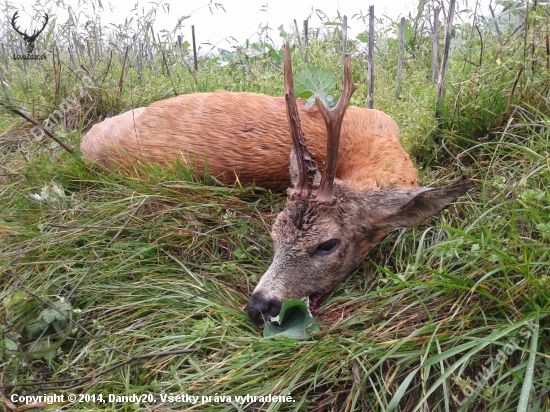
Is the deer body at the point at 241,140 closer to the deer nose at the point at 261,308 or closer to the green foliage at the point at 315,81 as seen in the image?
the green foliage at the point at 315,81

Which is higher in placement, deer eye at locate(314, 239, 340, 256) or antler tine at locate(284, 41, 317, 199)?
antler tine at locate(284, 41, 317, 199)

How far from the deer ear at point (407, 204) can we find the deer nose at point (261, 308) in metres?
0.77

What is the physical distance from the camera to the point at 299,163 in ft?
9.48

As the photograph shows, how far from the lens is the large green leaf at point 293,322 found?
8.10ft

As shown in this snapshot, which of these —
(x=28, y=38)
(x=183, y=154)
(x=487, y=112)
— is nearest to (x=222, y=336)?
(x=183, y=154)

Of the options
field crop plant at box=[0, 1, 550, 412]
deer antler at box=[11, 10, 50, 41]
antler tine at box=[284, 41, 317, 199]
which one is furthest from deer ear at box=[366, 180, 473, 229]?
deer antler at box=[11, 10, 50, 41]

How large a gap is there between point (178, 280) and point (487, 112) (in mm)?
2309

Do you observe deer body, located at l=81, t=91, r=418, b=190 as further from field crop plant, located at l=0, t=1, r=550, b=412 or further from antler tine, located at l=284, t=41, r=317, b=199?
antler tine, located at l=284, t=41, r=317, b=199

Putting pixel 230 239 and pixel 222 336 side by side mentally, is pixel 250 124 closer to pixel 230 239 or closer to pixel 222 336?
pixel 230 239

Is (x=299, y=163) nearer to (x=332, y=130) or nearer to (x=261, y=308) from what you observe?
(x=332, y=130)

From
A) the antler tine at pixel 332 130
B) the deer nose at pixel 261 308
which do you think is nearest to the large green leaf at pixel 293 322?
the deer nose at pixel 261 308

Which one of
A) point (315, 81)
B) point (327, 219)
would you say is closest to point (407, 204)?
point (327, 219)

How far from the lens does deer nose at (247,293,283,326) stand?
2.59 metres

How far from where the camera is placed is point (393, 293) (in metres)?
2.51
